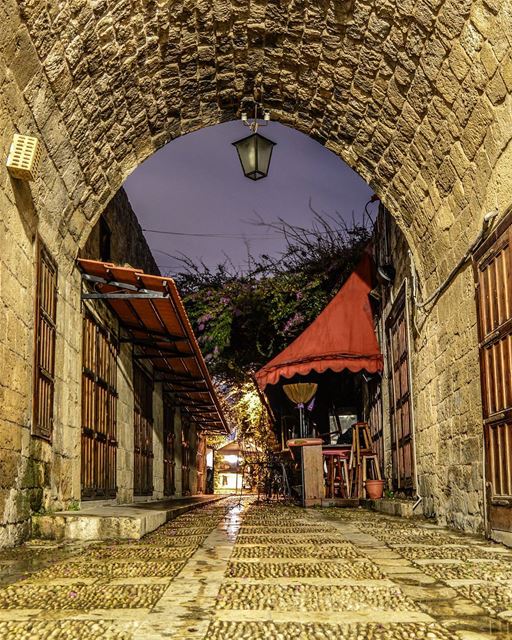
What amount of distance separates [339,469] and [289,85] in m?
7.19

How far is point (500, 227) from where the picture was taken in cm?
513

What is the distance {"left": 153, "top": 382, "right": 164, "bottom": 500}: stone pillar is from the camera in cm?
1361

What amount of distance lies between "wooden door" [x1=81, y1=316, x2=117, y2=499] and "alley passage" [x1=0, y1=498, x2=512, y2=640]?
106 inches

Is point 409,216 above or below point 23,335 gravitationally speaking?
above

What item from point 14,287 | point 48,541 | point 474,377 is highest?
point 14,287

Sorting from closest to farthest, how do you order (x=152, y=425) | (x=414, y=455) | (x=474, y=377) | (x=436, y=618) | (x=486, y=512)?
(x=436, y=618)
(x=486, y=512)
(x=474, y=377)
(x=414, y=455)
(x=152, y=425)

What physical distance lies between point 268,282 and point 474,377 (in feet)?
26.7

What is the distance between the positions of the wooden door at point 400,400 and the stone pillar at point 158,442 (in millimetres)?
4907

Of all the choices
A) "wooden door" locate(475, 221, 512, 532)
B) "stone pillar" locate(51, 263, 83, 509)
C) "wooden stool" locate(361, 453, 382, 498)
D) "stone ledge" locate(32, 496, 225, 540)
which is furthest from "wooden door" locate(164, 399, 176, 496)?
"wooden door" locate(475, 221, 512, 532)

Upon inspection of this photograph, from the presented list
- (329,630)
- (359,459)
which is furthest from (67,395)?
(359,459)

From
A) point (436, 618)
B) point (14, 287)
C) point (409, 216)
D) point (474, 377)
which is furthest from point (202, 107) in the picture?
point (436, 618)

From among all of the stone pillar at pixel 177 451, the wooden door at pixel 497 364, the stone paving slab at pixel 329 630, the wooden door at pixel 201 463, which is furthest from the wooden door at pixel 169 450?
the stone paving slab at pixel 329 630

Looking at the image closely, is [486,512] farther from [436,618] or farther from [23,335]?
[23,335]

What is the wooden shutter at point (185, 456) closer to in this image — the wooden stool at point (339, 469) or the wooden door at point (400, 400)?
the wooden stool at point (339, 469)
